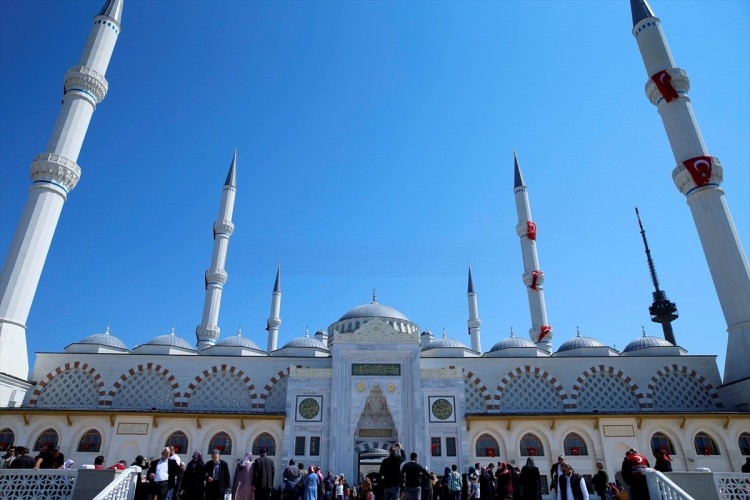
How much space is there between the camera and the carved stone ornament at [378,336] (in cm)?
1908

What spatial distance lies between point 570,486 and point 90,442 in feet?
53.5

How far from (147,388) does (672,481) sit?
18242 millimetres

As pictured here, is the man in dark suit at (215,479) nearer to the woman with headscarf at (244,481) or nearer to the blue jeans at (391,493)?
the woman with headscarf at (244,481)

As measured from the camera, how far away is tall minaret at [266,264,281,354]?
103 feet

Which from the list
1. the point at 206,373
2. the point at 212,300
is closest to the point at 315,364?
the point at 206,373

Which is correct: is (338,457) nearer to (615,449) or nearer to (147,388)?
(147,388)

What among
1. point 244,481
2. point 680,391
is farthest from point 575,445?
point 244,481

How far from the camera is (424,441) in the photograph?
58.1 ft

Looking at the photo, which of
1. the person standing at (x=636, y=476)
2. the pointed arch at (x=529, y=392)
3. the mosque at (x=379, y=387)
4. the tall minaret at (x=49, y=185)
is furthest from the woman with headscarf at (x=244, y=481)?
the pointed arch at (x=529, y=392)

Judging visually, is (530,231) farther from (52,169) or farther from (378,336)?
(52,169)

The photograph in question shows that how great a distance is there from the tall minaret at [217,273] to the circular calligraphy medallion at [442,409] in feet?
38.7

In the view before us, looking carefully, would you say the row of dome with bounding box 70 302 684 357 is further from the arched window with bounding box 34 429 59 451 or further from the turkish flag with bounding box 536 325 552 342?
the arched window with bounding box 34 429 59 451

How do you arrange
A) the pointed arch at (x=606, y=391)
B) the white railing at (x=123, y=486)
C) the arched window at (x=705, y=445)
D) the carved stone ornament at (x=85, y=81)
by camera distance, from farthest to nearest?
1. the carved stone ornament at (x=85, y=81)
2. the pointed arch at (x=606, y=391)
3. the arched window at (x=705, y=445)
4. the white railing at (x=123, y=486)

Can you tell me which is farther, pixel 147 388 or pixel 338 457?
pixel 147 388
